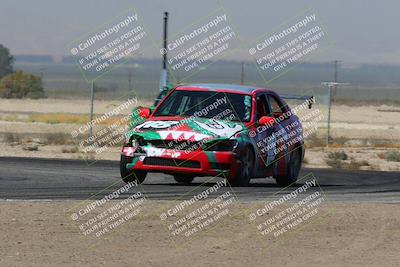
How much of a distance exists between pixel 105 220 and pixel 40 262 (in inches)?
102

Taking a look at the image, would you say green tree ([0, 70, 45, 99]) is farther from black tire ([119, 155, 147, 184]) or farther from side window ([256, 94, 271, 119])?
black tire ([119, 155, 147, 184])

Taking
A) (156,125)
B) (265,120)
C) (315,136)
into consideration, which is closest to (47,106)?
(315,136)

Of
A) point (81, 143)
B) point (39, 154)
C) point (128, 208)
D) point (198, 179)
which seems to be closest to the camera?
point (128, 208)

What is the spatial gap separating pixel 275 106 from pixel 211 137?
2.44 meters

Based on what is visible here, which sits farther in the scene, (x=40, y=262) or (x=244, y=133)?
(x=244, y=133)

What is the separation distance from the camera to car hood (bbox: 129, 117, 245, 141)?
1677cm

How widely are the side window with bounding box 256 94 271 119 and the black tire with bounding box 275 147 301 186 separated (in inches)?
40.5

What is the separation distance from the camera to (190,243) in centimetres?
1118

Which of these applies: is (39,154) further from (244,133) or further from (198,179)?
(244,133)

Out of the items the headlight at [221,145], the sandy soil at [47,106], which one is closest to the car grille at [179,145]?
the headlight at [221,145]

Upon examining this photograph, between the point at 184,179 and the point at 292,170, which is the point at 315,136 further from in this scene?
the point at 184,179

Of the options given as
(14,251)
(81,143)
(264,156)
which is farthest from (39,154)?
(14,251)

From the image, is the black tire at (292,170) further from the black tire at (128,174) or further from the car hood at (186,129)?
the black tire at (128,174)

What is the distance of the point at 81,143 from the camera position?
113 feet
